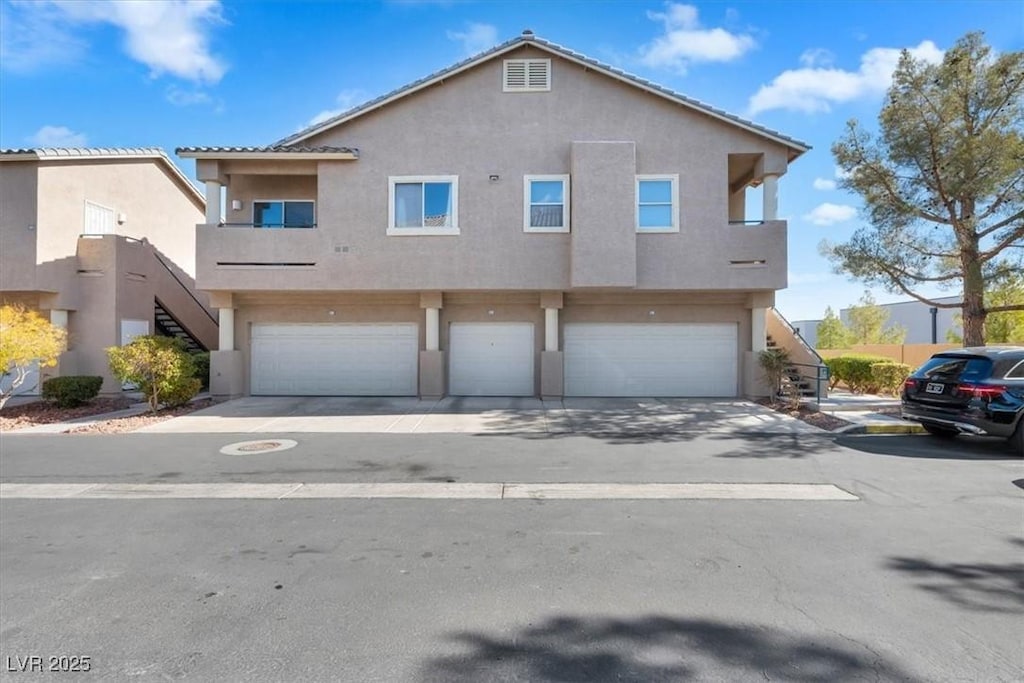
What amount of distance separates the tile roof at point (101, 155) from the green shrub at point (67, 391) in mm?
6466

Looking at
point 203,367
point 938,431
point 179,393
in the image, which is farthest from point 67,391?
point 938,431

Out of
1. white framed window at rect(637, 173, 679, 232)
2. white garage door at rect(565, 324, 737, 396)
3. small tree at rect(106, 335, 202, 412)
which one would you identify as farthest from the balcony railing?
white framed window at rect(637, 173, 679, 232)

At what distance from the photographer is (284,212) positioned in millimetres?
15938

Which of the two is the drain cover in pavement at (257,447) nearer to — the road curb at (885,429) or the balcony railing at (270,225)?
the balcony railing at (270,225)

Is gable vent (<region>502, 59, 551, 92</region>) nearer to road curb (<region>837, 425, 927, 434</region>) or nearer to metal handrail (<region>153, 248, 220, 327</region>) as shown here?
road curb (<region>837, 425, 927, 434</region>)

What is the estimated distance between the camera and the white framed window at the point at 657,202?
46.5 ft

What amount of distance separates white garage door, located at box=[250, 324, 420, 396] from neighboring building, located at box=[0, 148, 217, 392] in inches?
197

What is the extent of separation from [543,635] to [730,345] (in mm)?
13590

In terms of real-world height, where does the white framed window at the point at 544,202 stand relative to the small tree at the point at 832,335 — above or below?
above

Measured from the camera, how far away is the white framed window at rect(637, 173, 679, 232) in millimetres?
14188

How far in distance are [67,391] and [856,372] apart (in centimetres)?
2228

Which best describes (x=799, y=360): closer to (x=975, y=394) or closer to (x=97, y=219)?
(x=975, y=394)

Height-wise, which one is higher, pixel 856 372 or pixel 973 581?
pixel 856 372

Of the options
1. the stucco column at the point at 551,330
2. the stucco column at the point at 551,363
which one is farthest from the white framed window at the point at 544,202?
the stucco column at the point at 551,330
